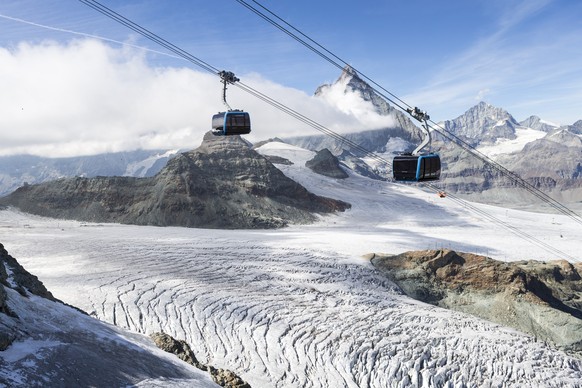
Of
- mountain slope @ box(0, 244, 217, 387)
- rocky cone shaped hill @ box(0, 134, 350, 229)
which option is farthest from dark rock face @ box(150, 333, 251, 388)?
rocky cone shaped hill @ box(0, 134, 350, 229)

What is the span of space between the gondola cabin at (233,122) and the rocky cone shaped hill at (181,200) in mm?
61259

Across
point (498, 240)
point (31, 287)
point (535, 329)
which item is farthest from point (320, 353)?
point (498, 240)

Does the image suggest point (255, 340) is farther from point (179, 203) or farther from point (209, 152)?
point (209, 152)

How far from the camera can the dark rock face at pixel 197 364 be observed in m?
18.5

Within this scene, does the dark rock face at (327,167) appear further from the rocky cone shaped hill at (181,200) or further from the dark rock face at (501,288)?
the dark rock face at (501,288)

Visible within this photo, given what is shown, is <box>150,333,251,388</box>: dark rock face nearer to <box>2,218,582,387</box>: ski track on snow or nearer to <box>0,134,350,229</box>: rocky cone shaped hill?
<box>2,218,582,387</box>: ski track on snow

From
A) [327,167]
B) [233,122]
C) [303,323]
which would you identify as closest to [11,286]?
[233,122]

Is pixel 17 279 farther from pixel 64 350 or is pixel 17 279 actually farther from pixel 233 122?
pixel 233 122

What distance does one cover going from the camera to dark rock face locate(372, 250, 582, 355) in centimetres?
3375

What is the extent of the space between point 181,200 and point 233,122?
67.7 m

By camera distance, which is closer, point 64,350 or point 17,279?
point 64,350

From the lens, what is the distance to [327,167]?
143 m

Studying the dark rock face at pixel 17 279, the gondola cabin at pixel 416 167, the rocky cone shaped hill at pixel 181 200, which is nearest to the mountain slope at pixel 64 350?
the dark rock face at pixel 17 279

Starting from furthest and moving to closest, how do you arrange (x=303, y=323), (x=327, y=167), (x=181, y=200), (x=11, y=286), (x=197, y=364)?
1. (x=327, y=167)
2. (x=181, y=200)
3. (x=303, y=323)
4. (x=197, y=364)
5. (x=11, y=286)
